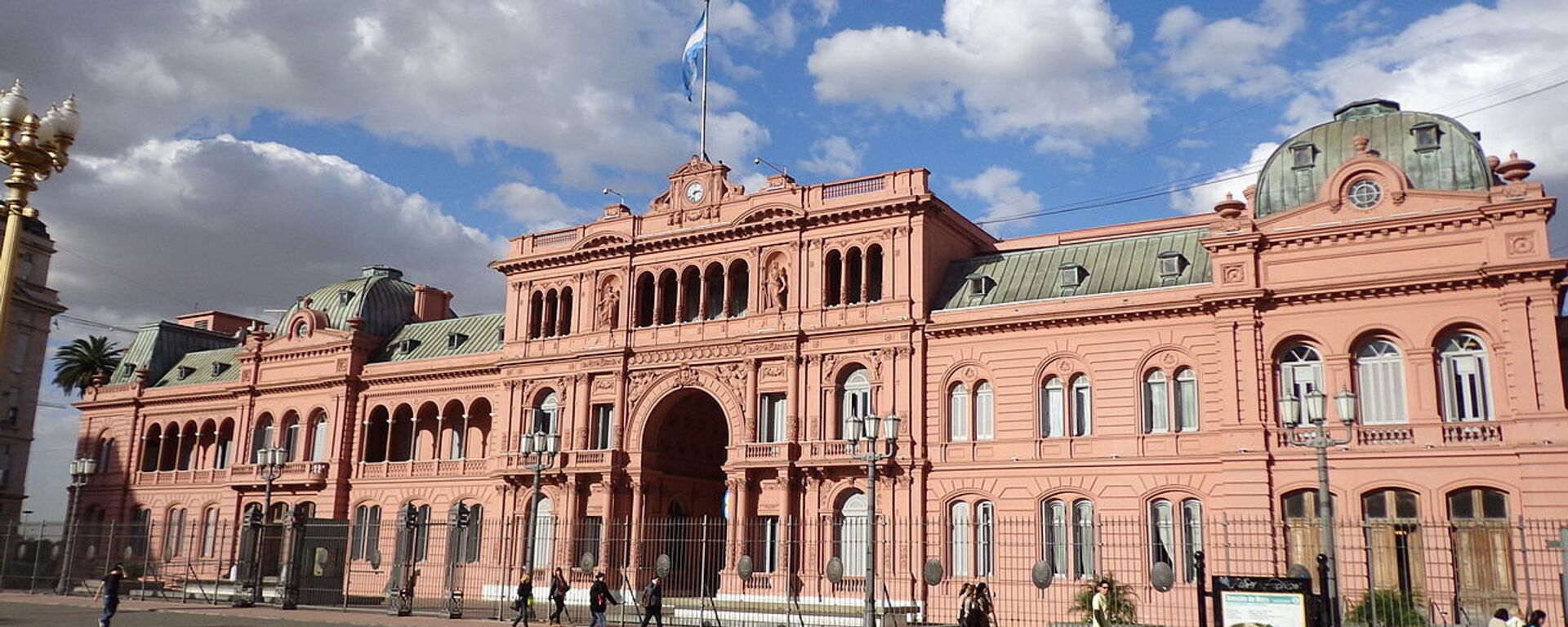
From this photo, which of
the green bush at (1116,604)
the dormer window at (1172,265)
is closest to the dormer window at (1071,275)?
the dormer window at (1172,265)

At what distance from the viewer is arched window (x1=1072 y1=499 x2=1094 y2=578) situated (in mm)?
38812

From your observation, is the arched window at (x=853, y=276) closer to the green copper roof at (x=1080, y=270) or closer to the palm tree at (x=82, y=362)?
the green copper roof at (x=1080, y=270)

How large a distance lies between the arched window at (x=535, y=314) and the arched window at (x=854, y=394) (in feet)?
50.3

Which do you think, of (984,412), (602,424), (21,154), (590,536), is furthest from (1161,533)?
(21,154)

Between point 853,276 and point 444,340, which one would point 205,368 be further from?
point 853,276

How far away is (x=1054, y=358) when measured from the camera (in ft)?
135

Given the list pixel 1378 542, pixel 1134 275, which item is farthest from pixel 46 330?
pixel 1378 542

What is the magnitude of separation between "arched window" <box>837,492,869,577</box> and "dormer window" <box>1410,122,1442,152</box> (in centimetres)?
2070

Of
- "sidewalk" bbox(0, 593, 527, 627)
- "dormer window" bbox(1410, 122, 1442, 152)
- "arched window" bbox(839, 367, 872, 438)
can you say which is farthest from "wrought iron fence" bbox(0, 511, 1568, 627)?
"dormer window" bbox(1410, 122, 1442, 152)

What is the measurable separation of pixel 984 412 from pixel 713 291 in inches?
510

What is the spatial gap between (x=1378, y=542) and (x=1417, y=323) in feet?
20.7

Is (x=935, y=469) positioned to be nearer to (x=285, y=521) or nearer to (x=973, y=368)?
(x=973, y=368)

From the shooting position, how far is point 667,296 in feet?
166

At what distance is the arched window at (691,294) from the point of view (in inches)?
1922
